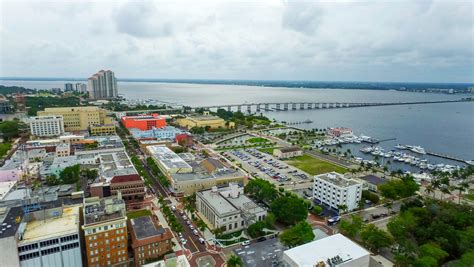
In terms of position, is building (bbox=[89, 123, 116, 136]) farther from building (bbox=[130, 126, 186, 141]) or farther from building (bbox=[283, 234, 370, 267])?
building (bbox=[283, 234, 370, 267])

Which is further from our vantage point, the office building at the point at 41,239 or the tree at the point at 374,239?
the tree at the point at 374,239

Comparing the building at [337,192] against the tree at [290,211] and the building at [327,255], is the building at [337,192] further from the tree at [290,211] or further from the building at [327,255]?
the building at [327,255]

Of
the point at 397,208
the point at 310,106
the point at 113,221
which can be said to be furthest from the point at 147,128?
the point at 310,106

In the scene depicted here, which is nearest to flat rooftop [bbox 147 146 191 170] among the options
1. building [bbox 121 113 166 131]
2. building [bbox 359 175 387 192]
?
building [bbox 121 113 166 131]

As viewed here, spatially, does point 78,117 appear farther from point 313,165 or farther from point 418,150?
point 418,150

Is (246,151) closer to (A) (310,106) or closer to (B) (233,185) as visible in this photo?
(B) (233,185)

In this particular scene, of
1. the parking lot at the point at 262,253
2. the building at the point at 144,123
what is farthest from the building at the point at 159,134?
the parking lot at the point at 262,253
